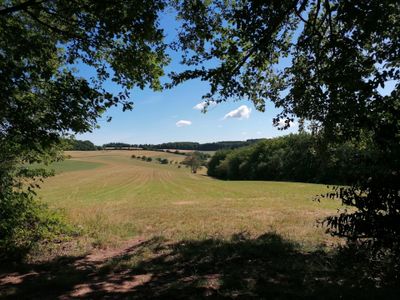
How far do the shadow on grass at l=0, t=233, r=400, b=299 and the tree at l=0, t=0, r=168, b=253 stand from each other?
275 centimetres

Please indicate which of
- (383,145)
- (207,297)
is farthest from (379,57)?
(207,297)

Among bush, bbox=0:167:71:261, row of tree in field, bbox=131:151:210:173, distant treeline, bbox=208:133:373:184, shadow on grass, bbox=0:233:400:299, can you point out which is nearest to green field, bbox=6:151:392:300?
shadow on grass, bbox=0:233:400:299

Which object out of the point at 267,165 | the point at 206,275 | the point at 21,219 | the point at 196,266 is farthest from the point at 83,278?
the point at 267,165

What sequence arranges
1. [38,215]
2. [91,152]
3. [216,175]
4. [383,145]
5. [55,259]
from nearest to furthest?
1. [383,145]
2. [55,259]
3. [38,215]
4. [216,175]
5. [91,152]

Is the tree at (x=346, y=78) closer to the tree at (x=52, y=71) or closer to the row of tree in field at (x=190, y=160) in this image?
the tree at (x=52, y=71)

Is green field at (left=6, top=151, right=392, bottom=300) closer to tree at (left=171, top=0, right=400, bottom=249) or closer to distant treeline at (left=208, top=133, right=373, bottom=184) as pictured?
tree at (left=171, top=0, right=400, bottom=249)

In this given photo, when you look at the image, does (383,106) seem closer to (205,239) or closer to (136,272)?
(136,272)

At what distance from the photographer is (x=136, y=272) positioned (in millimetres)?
7551

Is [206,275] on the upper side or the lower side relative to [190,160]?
upper

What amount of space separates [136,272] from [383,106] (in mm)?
5763

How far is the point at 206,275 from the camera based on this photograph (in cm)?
691

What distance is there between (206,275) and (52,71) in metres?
5.40

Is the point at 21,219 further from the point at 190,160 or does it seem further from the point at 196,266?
the point at 190,160

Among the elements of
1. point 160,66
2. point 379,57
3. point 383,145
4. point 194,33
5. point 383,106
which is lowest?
point 383,145
